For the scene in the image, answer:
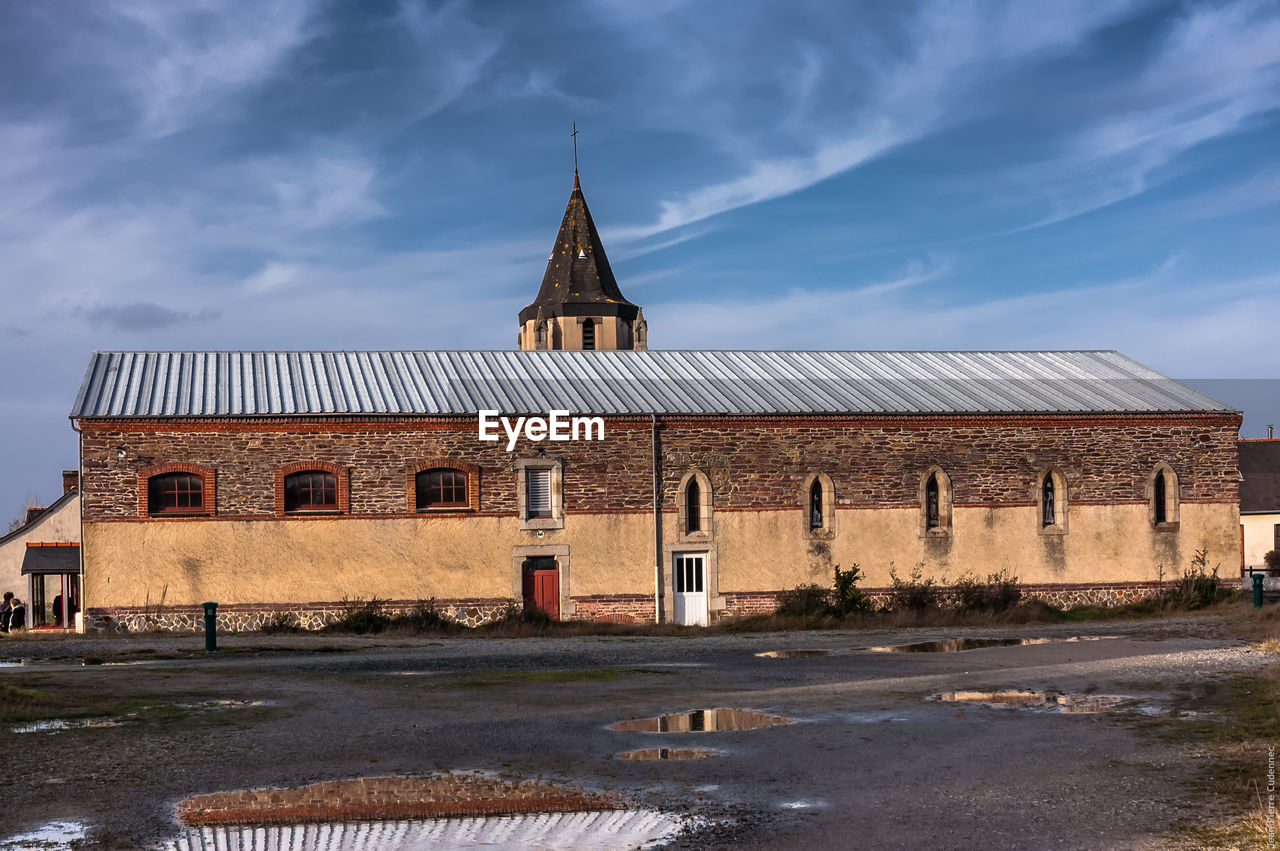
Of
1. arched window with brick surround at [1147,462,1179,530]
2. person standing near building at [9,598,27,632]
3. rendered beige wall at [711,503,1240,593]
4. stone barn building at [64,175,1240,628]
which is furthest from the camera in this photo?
person standing near building at [9,598,27,632]

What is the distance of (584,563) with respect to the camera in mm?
26547

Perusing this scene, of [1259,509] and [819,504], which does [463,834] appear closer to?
[819,504]

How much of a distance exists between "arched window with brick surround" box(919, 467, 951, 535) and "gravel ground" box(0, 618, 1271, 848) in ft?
28.8

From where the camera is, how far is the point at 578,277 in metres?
43.6

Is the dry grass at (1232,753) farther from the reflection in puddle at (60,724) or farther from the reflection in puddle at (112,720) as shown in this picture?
the reflection in puddle at (60,724)

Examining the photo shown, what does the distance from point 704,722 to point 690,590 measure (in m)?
15.0

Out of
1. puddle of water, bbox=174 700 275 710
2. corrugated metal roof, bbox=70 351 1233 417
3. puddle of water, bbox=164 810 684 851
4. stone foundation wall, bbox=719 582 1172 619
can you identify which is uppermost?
corrugated metal roof, bbox=70 351 1233 417

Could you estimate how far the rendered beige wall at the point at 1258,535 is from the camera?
44188 millimetres

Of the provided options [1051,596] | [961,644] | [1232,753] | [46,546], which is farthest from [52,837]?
[46,546]


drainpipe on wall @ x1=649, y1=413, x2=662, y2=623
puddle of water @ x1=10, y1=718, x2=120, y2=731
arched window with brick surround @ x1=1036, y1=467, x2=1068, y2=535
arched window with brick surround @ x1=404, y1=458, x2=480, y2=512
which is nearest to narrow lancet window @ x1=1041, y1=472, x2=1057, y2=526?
arched window with brick surround @ x1=1036, y1=467, x2=1068, y2=535

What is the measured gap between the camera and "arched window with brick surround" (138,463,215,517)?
82.3ft

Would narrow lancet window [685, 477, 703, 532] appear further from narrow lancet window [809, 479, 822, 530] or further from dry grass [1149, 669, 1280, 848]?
dry grass [1149, 669, 1280, 848]

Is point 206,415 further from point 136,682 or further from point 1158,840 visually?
point 1158,840

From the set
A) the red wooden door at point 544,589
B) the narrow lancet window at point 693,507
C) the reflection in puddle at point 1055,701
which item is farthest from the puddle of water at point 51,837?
the narrow lancet window at point 693,507
